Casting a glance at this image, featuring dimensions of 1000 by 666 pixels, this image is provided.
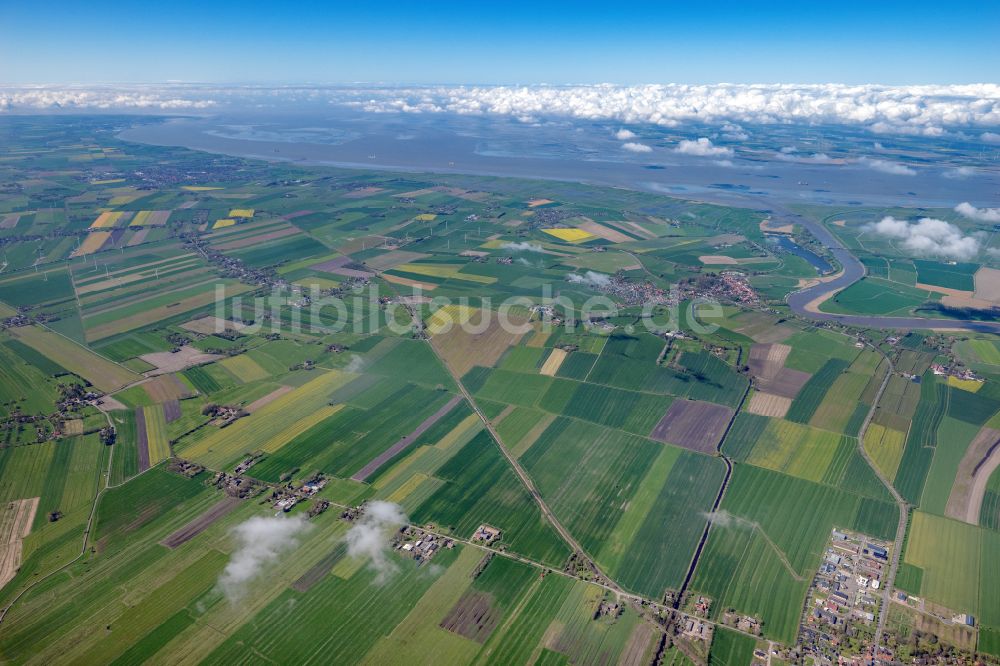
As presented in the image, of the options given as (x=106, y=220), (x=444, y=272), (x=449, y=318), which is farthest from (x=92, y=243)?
(x=449, y=318)

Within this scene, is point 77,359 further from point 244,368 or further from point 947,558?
point 947,558

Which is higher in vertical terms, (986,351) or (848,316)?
(986,351)

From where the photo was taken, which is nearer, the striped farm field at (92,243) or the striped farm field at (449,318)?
the striped farm field at (449,318)

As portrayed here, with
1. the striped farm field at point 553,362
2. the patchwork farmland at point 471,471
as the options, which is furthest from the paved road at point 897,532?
the striped farm field at point 553,362

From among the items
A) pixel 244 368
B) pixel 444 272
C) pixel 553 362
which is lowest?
pixel 244 368

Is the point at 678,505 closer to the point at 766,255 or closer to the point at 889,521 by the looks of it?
the point at 889,521

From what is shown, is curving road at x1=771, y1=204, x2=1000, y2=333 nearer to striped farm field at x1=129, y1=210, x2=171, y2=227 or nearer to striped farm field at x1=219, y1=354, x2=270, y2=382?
striped farm field at x1=219, y1=354, x2=270, y2=382

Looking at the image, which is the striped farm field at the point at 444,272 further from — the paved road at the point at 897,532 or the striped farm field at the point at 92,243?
the striped farm field at the point at 92,243
